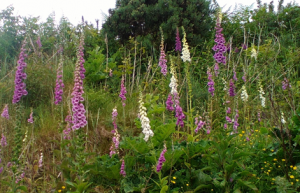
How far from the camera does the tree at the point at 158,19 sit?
20.2 feet

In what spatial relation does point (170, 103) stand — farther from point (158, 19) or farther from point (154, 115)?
point (158, 19)

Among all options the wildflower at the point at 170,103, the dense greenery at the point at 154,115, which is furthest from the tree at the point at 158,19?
the wildflower at the point at 170,103

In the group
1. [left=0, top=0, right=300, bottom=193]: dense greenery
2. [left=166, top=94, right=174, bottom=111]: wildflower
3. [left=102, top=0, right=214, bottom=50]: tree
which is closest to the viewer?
[left=0, top=0, right=300, bottom=193]: dense greenery

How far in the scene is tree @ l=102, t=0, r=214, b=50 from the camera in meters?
6.16

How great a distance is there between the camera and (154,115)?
3521mm

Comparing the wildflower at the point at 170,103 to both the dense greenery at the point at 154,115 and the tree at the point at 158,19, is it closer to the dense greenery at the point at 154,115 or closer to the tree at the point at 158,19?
the dense greenery at the point at 154,115

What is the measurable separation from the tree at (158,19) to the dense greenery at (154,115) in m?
0.02

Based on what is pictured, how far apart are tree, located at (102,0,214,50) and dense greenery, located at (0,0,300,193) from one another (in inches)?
0.9

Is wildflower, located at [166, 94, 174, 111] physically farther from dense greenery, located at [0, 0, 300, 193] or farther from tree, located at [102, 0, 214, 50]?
tree, located at [102, 0, 214, 50]

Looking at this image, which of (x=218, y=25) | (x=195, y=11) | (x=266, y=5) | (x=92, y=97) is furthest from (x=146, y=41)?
(x=266, y=5)

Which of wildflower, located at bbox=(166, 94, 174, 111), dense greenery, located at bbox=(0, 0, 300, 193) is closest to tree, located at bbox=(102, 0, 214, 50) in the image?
dense greenery, located at bbox=(0, 0, 300, 193)

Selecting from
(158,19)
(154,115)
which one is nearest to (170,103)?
(154,115)

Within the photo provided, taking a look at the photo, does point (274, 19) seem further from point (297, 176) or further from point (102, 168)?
point (102, 168)

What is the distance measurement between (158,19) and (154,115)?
3.43 meters
